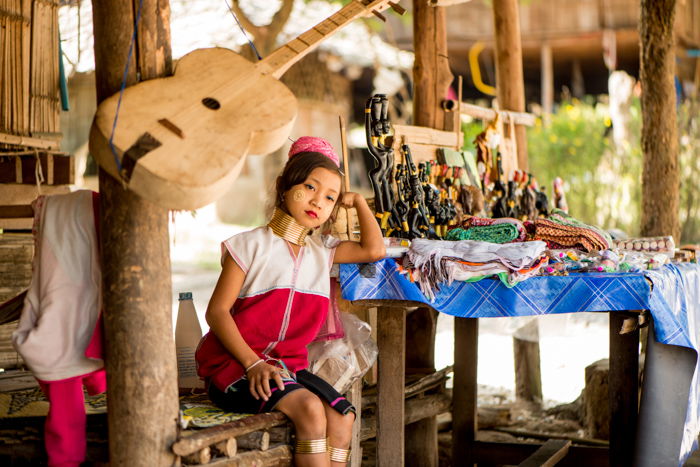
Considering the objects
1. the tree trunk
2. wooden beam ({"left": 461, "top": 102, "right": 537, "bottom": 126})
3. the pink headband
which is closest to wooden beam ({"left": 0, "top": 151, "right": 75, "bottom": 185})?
the pink headband

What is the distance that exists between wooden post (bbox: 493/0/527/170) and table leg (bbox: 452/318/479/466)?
1.60m

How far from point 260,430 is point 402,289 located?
0.83m

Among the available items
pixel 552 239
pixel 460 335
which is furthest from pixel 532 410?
pixel 552 239

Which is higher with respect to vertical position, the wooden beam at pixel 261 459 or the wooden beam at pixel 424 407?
the wooden beam at pixel 261 459

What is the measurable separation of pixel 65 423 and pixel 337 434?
945mm

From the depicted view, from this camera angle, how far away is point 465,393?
4906 millimetres

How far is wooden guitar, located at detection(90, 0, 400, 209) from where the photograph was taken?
7.75ft

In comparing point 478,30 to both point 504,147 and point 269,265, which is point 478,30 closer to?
point 504,147

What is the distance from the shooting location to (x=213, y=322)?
301 cm

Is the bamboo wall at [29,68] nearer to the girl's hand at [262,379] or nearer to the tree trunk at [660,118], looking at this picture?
the girl's hand at [262,379]

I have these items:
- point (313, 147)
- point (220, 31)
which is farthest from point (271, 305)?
point (220, 31)

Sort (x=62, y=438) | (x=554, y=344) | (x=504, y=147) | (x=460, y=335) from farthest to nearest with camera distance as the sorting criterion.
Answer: (x=554, y=344)
(x=504, y=147)
(x=460, y=335)
(x=62, y=438)

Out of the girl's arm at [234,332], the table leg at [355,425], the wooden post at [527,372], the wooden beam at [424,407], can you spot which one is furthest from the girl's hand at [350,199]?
the wooden post at [527,372]

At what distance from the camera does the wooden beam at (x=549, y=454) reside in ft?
14.0
